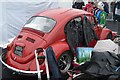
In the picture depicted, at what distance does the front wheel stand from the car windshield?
80 cm

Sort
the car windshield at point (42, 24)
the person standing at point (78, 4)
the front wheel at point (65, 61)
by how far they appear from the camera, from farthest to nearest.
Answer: the person standing at point (78, 4) < the car windshield at point (42, 24) < the front wheel at point (65, 61)

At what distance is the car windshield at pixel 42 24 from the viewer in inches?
231

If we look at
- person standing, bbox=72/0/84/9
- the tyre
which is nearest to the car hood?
the tyre

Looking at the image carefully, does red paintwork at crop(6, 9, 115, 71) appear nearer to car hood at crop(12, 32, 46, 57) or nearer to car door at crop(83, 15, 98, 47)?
car hood at crop(12, 32, 46, 57)

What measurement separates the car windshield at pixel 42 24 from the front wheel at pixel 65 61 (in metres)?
0.80

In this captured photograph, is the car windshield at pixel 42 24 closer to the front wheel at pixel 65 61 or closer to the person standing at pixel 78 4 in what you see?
the front wheel at pixel 65 61

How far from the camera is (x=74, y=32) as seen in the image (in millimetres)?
6000

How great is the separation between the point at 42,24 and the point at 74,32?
36.5 inches

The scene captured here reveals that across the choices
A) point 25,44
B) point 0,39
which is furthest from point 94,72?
point 0,39

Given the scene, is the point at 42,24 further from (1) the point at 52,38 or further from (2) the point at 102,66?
(2) the point at 102,66

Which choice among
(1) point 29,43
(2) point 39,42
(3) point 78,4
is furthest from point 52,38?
(3) point 78,4

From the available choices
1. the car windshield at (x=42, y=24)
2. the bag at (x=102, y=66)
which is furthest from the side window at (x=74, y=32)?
the bag at (x=102, y=66)

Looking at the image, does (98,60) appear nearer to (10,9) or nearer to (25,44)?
(25,44)

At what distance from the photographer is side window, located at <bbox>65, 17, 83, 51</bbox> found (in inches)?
232
